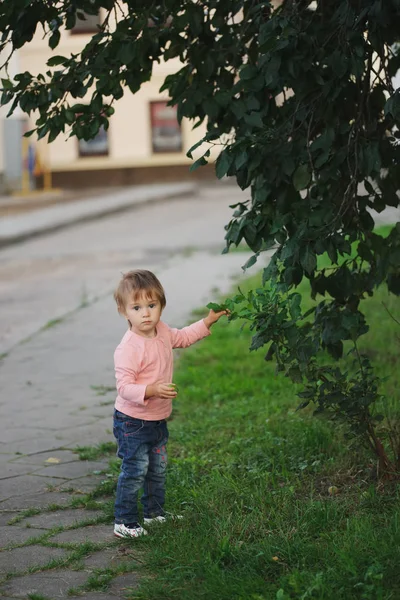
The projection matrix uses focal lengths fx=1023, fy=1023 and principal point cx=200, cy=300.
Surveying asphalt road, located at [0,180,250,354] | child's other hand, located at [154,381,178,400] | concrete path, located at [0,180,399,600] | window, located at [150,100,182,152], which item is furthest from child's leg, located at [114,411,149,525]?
window, located at [150,100,182,152]

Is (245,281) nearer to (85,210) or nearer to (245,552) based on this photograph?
(245,552)

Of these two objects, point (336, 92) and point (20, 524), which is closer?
point (336, 92)

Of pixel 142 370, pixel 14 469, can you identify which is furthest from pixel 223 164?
pixel 14 469

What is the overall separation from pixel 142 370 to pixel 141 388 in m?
0.15

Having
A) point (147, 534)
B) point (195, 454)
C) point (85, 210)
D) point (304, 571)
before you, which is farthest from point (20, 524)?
point (85, 210)

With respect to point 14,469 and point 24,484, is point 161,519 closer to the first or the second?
point 24,484

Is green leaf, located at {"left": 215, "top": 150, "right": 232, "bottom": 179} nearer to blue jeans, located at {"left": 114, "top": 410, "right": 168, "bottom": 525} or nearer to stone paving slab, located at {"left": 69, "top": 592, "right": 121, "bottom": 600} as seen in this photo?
blue jeans, located at {"left": 114, "top": 410, "right": 168, "bottom": 525}

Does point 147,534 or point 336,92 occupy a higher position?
point 336,92

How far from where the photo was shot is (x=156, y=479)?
450cm

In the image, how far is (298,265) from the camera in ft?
13.9

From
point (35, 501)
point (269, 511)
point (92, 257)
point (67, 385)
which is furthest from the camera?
point (92, 257)

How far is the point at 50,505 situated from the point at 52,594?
1.19 m

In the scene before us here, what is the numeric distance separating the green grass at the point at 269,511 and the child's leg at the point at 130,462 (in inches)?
7.3

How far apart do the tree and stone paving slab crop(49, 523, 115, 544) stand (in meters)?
1.05
